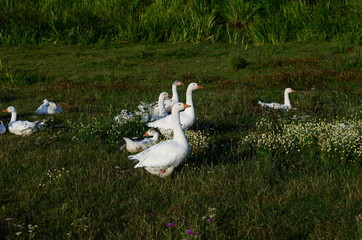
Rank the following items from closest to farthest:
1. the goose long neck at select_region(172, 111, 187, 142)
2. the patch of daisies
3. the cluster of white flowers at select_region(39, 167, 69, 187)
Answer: the cluster of white flowers at select_region(39, 167, 69, 187)
the goose long neck at select_region(172, 111, 187, 142)
the patch of daisies

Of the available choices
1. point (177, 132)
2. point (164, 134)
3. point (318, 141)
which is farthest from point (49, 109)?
point (318, 141)

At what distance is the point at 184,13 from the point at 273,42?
180 inches

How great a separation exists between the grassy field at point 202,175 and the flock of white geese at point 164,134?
0.19 metres

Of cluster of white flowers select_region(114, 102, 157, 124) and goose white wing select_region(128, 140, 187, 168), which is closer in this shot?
goose white wing select_region(128, 140, 187, 168)

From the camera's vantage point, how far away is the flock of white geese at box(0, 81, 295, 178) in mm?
6438

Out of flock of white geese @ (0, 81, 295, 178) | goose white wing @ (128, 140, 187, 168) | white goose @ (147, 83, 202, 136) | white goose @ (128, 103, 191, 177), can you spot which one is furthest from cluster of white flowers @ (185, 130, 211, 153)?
goose white wing @ (128, 140, 187, 168)

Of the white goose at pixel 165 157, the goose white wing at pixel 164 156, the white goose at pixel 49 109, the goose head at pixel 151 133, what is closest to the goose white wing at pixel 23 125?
the white goose at pixel 49 109

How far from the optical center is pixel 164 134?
897cm

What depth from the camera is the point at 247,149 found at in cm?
791

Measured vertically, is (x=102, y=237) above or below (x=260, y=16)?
above

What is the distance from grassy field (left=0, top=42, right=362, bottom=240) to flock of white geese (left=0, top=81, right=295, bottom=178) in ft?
0.63

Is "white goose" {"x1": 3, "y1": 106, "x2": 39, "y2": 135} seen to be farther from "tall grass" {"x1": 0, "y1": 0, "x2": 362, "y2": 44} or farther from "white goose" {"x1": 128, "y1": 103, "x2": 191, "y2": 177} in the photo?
"tall grass" {"x1": 0, "y1": 0, "x2": 362, "y2": 44}

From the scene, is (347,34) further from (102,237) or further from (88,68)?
(102,237)

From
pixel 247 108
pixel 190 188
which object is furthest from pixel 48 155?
pixel 247 108
